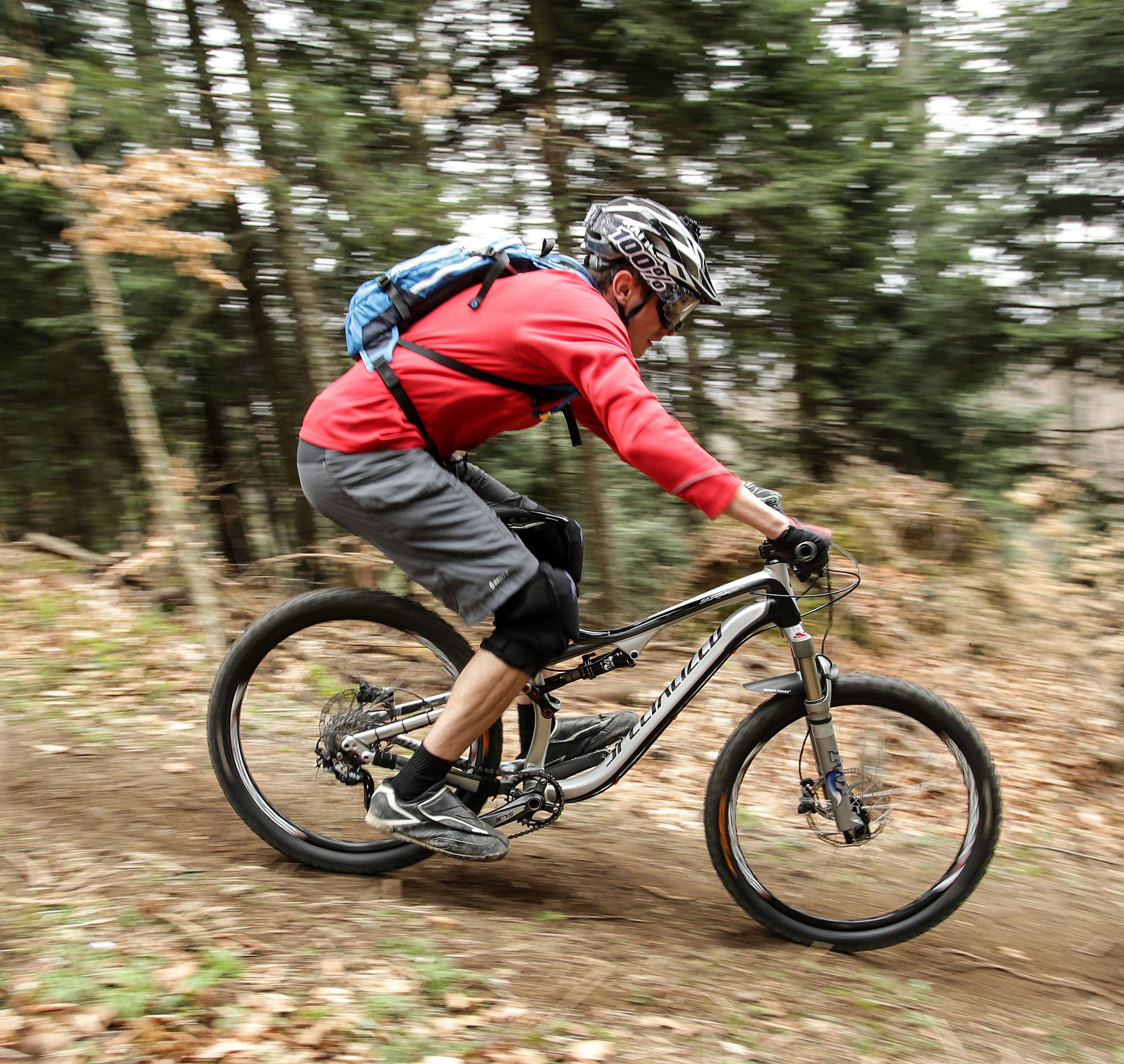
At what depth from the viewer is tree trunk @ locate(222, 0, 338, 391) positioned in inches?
231

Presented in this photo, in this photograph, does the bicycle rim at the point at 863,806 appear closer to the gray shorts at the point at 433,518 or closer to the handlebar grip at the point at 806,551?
the handlebar grip at the point at 806,551

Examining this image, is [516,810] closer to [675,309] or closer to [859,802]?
[859,802]

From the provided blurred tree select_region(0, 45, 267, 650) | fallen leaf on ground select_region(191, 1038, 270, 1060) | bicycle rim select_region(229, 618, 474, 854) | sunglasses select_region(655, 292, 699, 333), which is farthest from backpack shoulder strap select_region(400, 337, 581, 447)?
blurred tree select_region(0, 45, 267, 650)

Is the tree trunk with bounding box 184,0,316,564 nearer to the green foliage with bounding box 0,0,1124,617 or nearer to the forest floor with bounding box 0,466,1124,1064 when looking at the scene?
the green foliage with bounding box 0,0,1124,617

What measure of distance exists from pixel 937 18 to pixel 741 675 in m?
4.43

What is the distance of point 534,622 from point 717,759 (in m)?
0.84

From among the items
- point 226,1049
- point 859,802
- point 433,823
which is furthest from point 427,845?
point 859,802

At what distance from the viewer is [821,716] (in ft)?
10.1

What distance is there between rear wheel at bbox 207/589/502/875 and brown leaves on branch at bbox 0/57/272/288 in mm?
2774

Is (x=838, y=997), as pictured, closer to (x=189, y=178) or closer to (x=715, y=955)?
(x=715, y=955)

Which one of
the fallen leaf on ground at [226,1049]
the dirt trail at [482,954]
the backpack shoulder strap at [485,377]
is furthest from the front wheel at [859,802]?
the fallen leaf on ground at [226,1049]

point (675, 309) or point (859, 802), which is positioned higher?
point (675, 309)

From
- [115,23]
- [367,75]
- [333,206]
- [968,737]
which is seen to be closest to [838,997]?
[968,737]

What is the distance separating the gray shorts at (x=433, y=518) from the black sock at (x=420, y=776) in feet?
1.58
